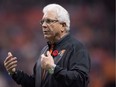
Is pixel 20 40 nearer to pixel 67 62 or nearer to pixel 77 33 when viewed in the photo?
pixel 77 33

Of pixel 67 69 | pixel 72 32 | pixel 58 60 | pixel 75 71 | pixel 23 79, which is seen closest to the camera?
pixel 75 71

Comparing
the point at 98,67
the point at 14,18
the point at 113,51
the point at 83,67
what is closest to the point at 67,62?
the point at 83,67

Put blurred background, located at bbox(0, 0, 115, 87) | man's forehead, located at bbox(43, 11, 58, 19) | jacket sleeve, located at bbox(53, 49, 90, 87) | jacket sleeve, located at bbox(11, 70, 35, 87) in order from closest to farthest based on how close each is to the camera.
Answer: jacket sleeve, located at bbox(53, 49, 90, 87), man's forehead, located at bbox(43, 11, 58, 19), jacket sleeve, located at bbox(11, 70, 35, 87), blurred background, located at bbox(0, 0, 115, 87)

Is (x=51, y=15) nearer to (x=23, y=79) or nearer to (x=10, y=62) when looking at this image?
(x=10, y=62)

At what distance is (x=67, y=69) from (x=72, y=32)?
537 cm

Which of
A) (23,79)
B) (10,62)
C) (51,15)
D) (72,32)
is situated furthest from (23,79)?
(72,32)

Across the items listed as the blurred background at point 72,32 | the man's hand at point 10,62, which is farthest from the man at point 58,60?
the blurred background at point 72,32

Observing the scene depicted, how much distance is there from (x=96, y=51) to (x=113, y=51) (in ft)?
1.48

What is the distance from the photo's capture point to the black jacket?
15.6 feet

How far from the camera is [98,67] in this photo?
31.3ft

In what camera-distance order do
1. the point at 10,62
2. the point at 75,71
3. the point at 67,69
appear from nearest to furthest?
the point at 75,71 → the point at 67,69 → the point at 10,62

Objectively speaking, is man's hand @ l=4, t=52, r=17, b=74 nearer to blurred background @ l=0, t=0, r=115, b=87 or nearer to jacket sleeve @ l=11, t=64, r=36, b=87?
jacket sleeve @ l=11, t=64, r=36, b=87

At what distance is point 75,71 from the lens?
→ 4.80 m

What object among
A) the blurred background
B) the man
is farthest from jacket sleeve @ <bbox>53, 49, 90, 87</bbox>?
the blurred background
